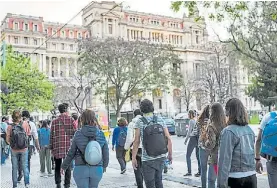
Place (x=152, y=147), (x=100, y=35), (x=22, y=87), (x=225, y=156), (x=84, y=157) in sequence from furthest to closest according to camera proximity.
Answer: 1. (x=100, y=35)
2. (x=22, y=87)
3. (x=152, y=147)
4. (x=84, y=157)
5. (x=225, y=156)

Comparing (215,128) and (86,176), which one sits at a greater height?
(215,128)

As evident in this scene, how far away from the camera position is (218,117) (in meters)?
5.48

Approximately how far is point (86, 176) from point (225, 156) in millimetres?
2063

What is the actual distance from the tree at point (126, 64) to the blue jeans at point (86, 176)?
33728 millimetres

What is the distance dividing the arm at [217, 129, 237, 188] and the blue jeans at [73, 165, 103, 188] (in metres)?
1.91

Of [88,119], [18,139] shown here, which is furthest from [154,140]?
[18,139]

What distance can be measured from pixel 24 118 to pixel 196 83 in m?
52.4

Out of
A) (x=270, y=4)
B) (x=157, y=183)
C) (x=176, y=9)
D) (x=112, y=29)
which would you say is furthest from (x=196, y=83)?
(x=157, y=183)

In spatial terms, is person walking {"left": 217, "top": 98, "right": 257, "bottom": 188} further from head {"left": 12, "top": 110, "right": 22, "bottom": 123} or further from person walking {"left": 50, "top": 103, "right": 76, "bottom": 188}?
head {"left": 12, "top": 110, "right": 22, "bottom": 123}

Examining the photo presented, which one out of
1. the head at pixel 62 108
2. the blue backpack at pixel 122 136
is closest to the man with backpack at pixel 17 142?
the head at pixel 62 108

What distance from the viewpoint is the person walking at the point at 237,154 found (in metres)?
3.57

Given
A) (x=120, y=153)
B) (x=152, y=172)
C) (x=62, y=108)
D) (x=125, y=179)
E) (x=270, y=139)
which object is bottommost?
(x=125, y=179)

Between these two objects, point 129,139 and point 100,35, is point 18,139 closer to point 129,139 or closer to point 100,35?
point 129,139

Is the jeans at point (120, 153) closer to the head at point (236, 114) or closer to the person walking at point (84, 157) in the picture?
the person walking at point (84, 157)
